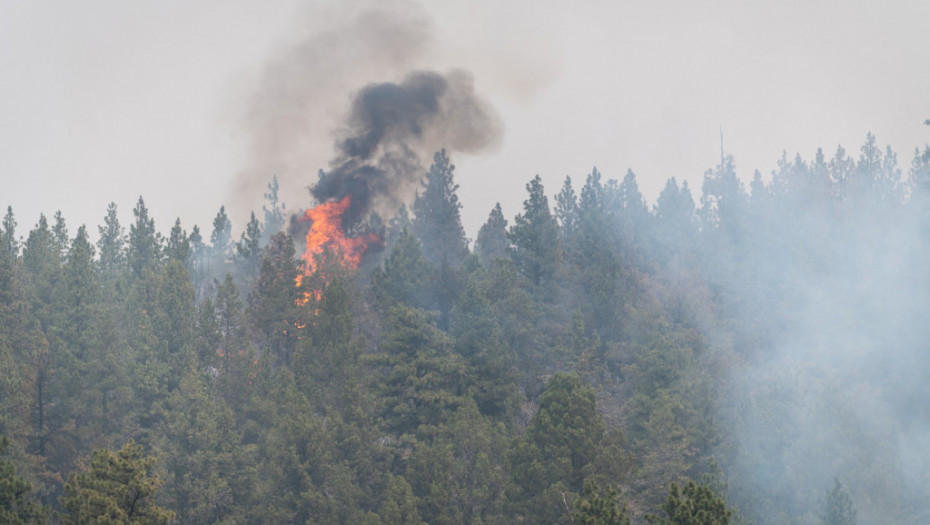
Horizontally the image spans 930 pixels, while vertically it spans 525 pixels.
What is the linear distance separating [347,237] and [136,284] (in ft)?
72.4

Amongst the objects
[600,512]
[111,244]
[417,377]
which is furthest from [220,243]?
[600,512]

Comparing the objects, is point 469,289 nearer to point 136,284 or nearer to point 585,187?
point 136,284

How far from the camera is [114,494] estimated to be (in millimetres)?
35156

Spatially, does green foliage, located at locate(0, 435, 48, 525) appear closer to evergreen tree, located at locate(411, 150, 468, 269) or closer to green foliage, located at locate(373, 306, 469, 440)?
green foliage, located at locate(373, 306, 469, 440)

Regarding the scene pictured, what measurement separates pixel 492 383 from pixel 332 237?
33.8 m

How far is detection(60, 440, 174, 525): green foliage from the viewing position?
3478cm

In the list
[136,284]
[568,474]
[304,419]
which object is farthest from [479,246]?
[568,474]

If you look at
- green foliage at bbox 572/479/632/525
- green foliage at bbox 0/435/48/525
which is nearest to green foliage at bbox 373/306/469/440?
green foliage at bbox 0/435/48/525

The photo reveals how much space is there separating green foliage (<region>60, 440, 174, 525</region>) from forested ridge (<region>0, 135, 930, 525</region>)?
9cm

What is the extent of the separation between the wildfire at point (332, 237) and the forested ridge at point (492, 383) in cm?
643

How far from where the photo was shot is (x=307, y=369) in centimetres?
6166

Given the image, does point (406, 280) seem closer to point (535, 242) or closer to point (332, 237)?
point (535, 242)

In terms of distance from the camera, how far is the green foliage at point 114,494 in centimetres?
3478

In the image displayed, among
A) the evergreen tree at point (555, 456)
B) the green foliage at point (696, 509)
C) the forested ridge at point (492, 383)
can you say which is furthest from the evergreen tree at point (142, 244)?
the green foliage at point (696, 509)
